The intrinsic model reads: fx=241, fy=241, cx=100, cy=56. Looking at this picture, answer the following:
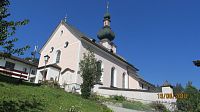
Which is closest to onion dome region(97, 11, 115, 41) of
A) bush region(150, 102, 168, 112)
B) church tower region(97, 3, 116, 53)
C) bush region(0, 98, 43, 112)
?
church tower region(97, 3, 116, 53)

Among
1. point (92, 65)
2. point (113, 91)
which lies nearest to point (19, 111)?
point (92, 65)

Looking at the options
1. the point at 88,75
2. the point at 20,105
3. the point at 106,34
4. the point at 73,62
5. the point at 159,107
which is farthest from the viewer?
the point at 106,34

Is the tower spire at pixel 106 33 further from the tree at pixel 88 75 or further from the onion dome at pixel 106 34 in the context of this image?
the tree at pixel 88 75

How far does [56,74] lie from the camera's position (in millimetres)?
34781

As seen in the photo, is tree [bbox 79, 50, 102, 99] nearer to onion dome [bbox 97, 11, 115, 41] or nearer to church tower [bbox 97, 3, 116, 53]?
church tower [bbox 97, 3, 116, 53]

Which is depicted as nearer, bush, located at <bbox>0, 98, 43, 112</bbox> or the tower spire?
bush, located at <bbox>0, 98, 43, 112</bbox>

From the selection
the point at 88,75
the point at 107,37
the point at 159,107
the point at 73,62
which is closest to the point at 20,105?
the point at 88,75

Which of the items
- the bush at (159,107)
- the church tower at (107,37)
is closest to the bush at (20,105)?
the bush at (159,107)

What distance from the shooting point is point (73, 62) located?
34.5m

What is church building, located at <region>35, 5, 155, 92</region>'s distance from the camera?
33750mm

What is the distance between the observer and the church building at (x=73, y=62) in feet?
111

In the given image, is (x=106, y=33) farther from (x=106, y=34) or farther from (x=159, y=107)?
(x=159, y=107)

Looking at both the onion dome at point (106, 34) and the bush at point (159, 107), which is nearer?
the bush at point (159, 107)

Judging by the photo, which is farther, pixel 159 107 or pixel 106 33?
pixel 106 33
